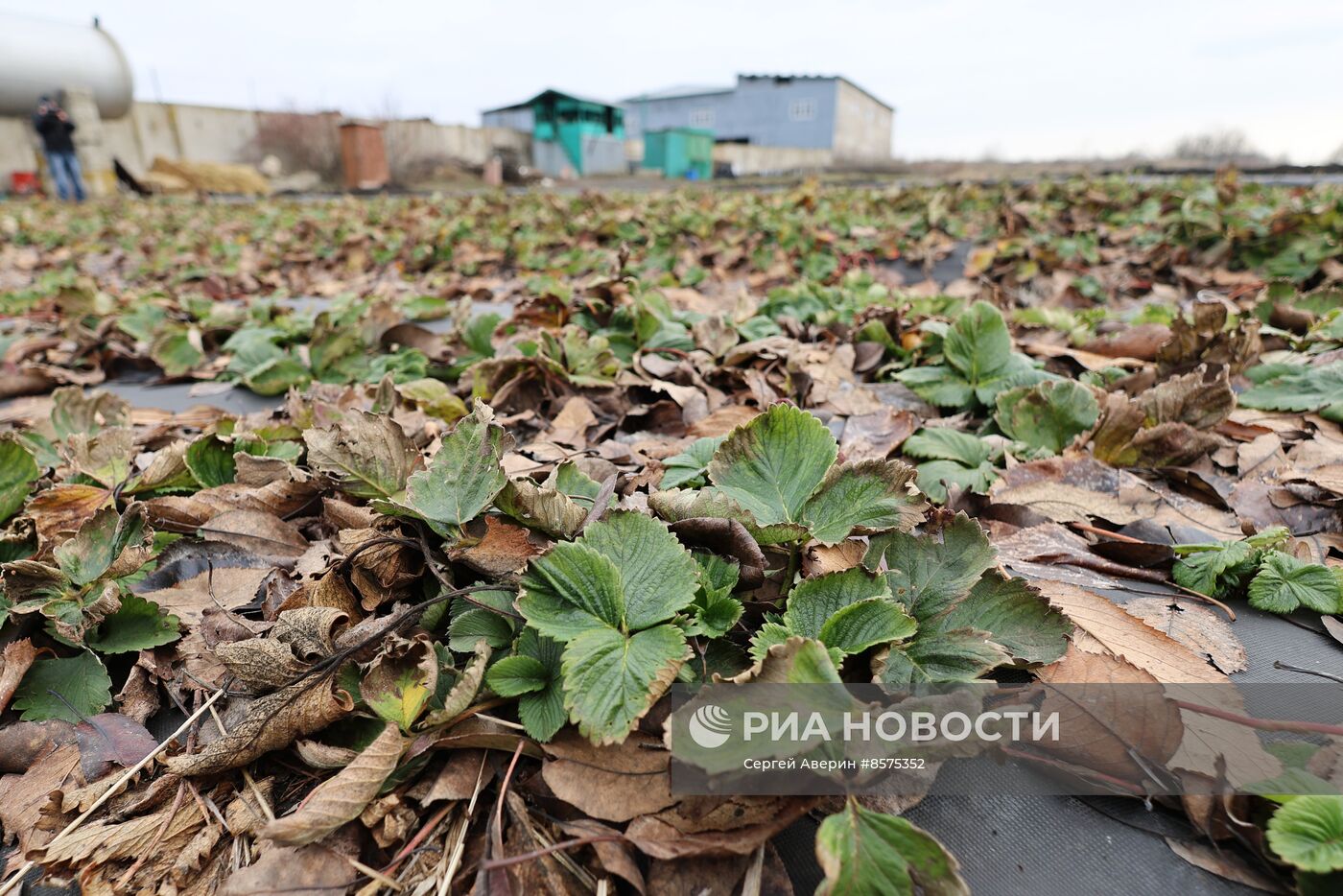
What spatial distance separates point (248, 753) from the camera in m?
0.70

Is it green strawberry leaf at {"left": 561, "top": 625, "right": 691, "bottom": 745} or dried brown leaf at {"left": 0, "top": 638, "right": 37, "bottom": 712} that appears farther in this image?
dried brown leaf at {"left": 0, "top": 638, "right": 37, "bottom": 712}

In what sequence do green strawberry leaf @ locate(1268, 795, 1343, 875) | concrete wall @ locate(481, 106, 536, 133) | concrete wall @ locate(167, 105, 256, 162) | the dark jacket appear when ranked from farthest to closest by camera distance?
concrete wall @ locate(481, 106, 536, 133), concrete wall @ locate(167, 105, 256, 162), the dark jacket, green strawberry leaf @ locate(1268, 795, 1343, 875)

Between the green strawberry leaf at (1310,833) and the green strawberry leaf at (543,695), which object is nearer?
the green strawberry leaf at (1310,833)

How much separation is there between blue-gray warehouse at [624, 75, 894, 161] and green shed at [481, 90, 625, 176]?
30.4 feet

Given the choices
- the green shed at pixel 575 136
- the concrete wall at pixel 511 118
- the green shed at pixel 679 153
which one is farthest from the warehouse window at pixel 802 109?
the green shed at pixel 679 153

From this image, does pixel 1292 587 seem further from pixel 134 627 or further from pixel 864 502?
pixel 134 627

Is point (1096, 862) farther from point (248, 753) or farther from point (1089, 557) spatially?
point (248, 753)

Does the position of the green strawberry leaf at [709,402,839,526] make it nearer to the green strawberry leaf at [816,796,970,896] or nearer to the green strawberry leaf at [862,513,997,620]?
the green strawberry leaf at [862,513,997,620]

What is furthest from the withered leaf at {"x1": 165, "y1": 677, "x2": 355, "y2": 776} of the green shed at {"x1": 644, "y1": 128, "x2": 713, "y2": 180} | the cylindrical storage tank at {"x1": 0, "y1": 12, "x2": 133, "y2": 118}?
the cylindrical storage tank at {"x1": 0, "y1": 12, "x2": 133, "y2": 118}

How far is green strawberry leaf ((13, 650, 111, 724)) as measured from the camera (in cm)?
80

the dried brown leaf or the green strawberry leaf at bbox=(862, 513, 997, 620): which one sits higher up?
the green strawberry leaf at bbox=(862, 513, 997, 620)

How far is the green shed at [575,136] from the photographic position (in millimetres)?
21422

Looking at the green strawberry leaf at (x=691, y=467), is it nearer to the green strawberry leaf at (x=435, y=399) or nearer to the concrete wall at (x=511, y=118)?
the green strawberry leaf at (x=435, y=399)

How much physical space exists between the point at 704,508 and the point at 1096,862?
1.54ft
